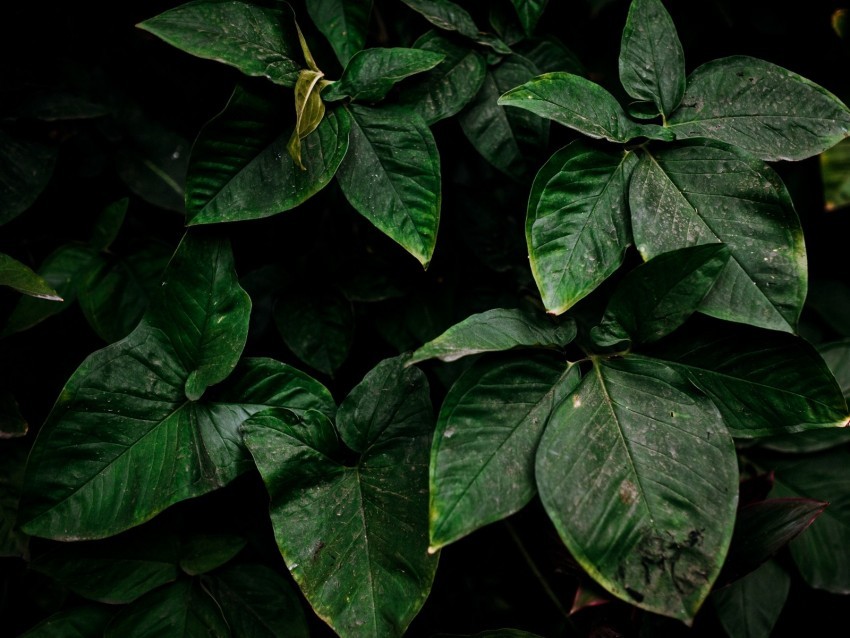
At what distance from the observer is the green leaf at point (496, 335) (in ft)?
2.63

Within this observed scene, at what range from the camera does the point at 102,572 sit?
1017mm

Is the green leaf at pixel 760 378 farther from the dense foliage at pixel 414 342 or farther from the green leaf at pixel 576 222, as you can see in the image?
the green leaf at pixel 576 222

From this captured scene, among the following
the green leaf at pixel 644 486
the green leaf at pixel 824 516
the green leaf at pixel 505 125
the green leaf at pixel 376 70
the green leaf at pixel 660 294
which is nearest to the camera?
the green leaf at pixel 644 486

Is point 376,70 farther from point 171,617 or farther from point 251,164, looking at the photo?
point 171,617

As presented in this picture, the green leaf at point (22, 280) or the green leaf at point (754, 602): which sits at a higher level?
the green leaf at point (22, 280)

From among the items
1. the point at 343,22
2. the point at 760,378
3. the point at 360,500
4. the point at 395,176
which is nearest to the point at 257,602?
the point at 360,500

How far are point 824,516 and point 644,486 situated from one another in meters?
0.67

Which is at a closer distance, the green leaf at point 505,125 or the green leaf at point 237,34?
the green leaf at point 237,34

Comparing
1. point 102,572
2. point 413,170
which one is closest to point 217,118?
point 413,170

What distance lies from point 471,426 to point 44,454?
608 mm

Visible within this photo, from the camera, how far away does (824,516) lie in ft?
3.98

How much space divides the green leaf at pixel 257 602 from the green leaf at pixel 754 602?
2.41ft

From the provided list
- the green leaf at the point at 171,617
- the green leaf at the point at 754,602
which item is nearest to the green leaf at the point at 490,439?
the green leaf at the point at 171,617

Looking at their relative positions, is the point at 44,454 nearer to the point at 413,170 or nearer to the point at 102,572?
the point at 102,572
